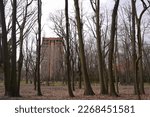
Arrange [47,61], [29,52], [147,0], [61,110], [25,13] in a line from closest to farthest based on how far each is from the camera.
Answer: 1. [61,110]
2. [147,0]
3. [25,13]
4. [29,52]
5. [47,61]

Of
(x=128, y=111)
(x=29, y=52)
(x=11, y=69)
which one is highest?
(x=29, y=52)

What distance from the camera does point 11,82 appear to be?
1667 cm

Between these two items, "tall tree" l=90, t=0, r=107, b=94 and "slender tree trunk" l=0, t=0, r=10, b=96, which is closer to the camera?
"slender tree trunk" l=0, t=0, r=10, b=96

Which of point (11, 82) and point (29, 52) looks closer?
point (11, 82)

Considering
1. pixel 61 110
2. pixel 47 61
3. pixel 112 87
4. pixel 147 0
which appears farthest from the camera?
pixel 47 61

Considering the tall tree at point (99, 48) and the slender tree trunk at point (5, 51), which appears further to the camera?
the tall tree at point (99, 48)

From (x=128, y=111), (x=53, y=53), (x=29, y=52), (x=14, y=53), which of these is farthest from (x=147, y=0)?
(x=53, y=53)

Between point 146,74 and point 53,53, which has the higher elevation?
point 53,53

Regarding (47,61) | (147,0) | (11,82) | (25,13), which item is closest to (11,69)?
(11,82)

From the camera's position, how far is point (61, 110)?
6156mm

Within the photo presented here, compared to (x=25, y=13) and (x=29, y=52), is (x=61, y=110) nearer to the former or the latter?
(x=25, y=13)

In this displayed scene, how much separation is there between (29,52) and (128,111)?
111 ft

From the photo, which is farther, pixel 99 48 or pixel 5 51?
pixel 99 48

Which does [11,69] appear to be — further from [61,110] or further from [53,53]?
[53,53]
